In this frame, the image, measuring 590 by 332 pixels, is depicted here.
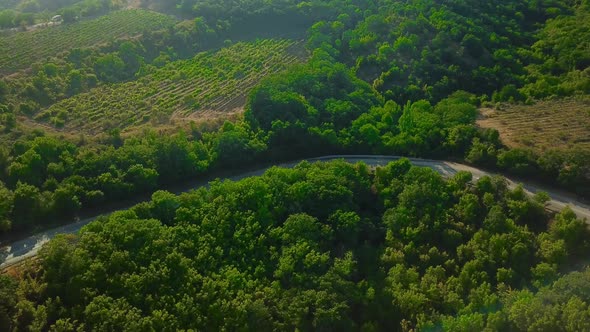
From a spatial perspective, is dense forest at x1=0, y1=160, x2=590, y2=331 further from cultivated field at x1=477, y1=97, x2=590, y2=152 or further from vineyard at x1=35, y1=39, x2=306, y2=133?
vineyard at x1=35, y1=39, x2=306, y2=133

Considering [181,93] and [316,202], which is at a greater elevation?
[181,93]

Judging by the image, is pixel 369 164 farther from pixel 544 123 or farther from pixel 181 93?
pixel 181 93

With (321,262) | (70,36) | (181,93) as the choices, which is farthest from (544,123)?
(70,36)

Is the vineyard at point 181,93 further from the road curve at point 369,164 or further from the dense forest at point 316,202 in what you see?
the road curve at point 369,164

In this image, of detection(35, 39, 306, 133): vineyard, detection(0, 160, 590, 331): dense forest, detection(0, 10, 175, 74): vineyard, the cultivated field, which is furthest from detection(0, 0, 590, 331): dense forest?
the cultivated field

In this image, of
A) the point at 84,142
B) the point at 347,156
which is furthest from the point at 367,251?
the point at 84,142

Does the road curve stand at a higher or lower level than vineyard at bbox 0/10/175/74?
lower

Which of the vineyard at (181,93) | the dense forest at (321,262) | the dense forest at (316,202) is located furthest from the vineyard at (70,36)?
the dense forest at (321,262)
